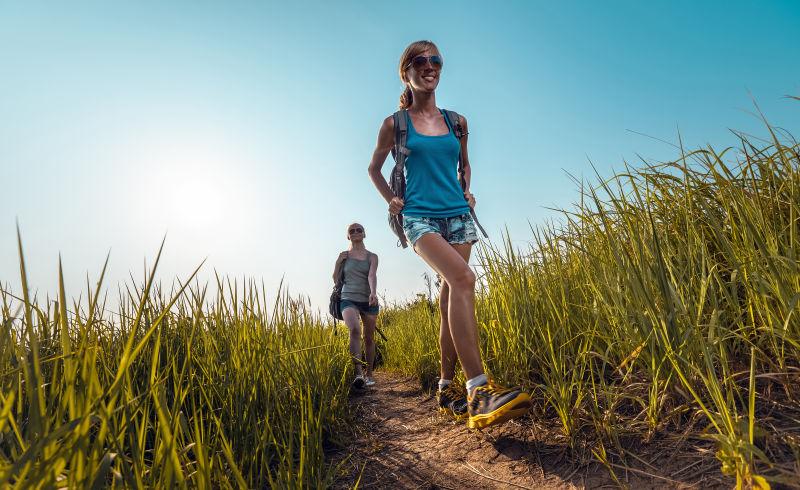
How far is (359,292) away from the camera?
5418 mm

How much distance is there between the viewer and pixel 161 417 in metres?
0.98

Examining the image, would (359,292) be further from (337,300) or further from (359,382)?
(359,382)

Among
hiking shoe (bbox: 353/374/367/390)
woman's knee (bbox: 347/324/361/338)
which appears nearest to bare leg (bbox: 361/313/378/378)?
woman's knee (bbox: 347/324/361/338)

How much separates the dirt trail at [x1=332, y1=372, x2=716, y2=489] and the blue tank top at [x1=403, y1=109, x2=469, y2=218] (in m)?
1.23

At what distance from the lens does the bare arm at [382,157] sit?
290 cm

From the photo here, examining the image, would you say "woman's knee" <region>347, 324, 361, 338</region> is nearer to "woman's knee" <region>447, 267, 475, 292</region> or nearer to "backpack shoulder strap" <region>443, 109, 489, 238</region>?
"backpack shoulder strap" <region>443, 109, 489, 238</region>

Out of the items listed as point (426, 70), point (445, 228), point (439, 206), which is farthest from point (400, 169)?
point (426, 70)

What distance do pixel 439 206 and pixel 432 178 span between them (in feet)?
0.60

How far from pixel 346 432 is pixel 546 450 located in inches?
48.2

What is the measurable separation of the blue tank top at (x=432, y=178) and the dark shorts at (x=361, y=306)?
2799mm

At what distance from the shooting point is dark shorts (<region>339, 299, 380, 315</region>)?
210 inches

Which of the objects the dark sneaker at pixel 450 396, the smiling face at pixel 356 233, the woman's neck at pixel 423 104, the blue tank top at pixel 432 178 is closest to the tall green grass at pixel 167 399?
the dark sneaker at pixel 450 396

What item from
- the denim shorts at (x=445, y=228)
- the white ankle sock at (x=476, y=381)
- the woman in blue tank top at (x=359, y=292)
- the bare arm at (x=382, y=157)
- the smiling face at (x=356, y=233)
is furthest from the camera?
the smiling face at (x=356, y=233)

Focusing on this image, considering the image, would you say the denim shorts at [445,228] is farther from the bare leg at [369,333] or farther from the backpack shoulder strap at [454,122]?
the bare leg at [369,333]
